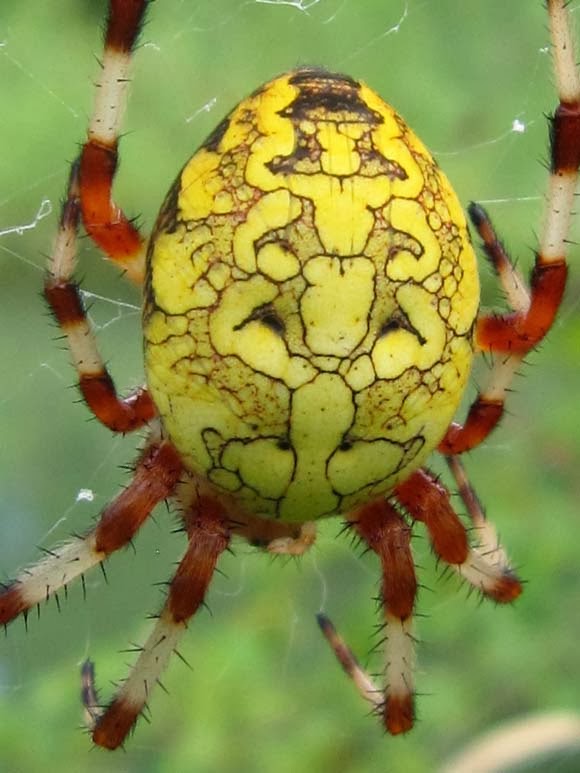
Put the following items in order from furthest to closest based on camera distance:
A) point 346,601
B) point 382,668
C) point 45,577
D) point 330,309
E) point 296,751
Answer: point 346,601, point 296,751, point 382,668, point 45,577, point 330,309

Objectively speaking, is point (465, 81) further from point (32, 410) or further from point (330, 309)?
point (330, 309)

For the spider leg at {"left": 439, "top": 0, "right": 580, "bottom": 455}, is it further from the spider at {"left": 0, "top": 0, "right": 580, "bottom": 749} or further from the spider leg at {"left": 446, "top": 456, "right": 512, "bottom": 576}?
the spider leg at {"left": 446, "top": 456, "right": 512, "bottom": 576}

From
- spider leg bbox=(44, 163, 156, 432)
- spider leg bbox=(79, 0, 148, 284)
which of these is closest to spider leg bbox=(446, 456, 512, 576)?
spider leg bbox=(44, 163, 156, 432)

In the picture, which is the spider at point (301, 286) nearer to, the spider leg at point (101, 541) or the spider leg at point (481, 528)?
the spider leg at point (101, 541)

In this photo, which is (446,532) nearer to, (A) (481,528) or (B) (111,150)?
(A) (481,528)

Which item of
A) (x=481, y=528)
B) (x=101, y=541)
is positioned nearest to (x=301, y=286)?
(x=101, y=541)

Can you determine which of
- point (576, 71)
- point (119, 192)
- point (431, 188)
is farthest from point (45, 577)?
point (119, 192)

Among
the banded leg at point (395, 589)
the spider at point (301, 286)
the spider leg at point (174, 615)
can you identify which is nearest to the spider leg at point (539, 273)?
the spider at point (301, 286)
